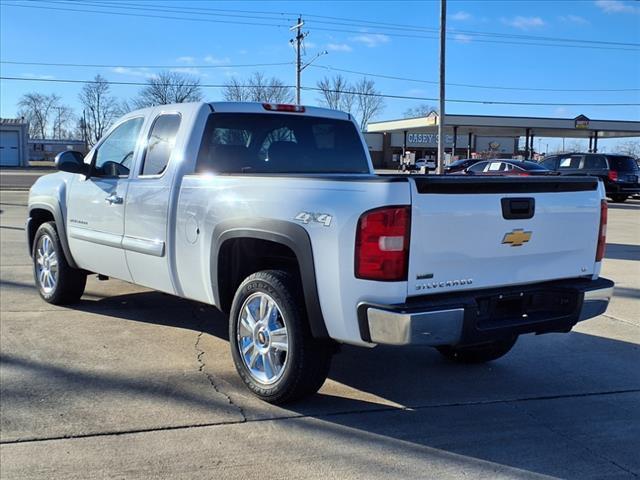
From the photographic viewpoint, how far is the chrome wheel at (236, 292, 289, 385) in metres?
4.09

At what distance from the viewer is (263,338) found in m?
4.20

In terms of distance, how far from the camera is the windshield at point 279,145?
16.7 feet

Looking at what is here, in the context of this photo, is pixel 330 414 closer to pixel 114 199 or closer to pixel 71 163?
pixel 114 199

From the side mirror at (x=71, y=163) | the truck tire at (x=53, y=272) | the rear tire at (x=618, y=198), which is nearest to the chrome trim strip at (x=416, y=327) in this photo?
the side mirror at (x=71, y=163)

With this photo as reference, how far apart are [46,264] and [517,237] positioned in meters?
5.10

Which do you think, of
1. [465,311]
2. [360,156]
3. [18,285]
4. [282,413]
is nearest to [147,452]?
[282,413]

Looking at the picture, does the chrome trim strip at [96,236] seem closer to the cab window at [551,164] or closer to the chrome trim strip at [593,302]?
the chrome trim strip at [593,302]

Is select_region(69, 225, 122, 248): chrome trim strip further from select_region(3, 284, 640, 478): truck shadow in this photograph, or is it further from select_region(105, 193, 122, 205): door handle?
select_region(3, 284, 640, 478): truck shadow

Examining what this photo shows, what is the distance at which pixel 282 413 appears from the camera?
405 centimetres

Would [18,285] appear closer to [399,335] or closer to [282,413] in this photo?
[282,413]

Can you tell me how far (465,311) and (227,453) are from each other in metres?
1.54

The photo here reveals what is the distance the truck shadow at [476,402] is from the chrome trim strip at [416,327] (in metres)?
0.66

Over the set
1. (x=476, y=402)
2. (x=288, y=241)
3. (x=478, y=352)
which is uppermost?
(x=288, y=241)

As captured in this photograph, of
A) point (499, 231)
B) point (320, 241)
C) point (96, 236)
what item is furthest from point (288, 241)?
point (96, 236)
